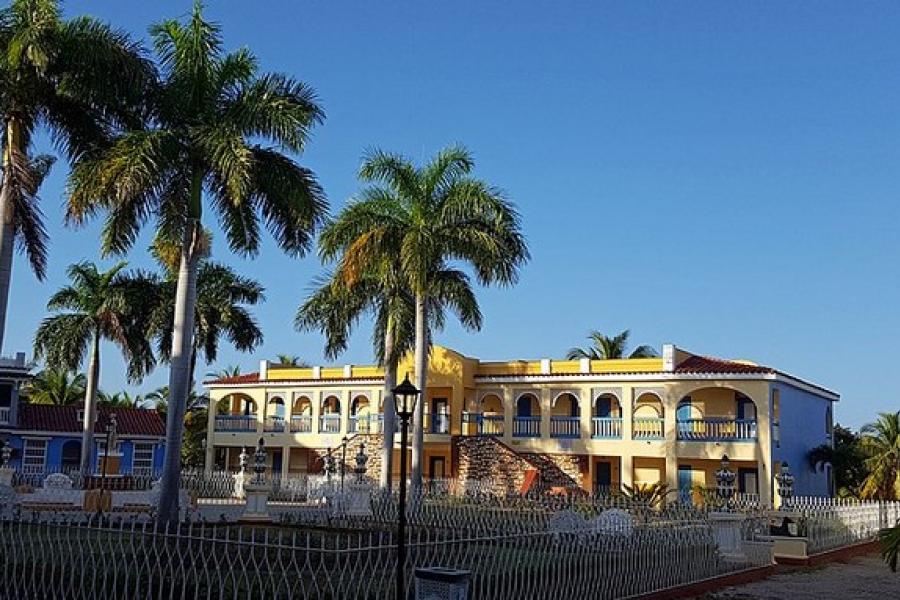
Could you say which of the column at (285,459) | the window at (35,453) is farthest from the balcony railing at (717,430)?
the window at (35,453)

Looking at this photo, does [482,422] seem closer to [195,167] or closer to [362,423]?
[362,423]

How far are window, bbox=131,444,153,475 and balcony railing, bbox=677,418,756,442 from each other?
90.8 feet

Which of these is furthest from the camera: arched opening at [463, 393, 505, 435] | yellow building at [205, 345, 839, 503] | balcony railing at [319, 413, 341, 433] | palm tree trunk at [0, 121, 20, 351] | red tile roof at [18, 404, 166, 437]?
red tile roof at [18, 404, 166, 437]

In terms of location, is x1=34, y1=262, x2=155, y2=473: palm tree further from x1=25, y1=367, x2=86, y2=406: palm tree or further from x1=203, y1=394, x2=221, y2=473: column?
x1=25, y1=367, x2=86, y2=406: palm tree

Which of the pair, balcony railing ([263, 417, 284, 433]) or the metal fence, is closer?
the metal fence

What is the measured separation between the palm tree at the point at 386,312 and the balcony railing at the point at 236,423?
1504cm

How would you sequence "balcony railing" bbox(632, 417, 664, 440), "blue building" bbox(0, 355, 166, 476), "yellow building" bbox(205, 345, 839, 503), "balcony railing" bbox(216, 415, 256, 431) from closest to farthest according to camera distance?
"yellow building" bbox(205, 345, 839, 503)
"balcony railing" bbox(632, 417, 664, 440)
"blue building" bbox(0, 355, 166, 476)
"balcony railing" bbox(216, 415, 256, 431)

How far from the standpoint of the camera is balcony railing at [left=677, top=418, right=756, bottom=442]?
32.5 meters

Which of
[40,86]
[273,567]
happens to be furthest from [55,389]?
[273,567]

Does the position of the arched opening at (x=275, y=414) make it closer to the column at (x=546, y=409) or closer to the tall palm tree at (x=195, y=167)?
the column at (x=546, y=409)

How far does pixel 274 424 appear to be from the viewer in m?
44.5

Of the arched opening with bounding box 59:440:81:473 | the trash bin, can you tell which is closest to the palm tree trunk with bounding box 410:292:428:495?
the trash bin

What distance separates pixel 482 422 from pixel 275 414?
1341 centimetres

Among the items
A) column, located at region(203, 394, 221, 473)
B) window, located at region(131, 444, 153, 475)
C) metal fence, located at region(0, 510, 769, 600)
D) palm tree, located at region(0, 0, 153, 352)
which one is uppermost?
palm tree, located at region(0, 0, 153, 352)
